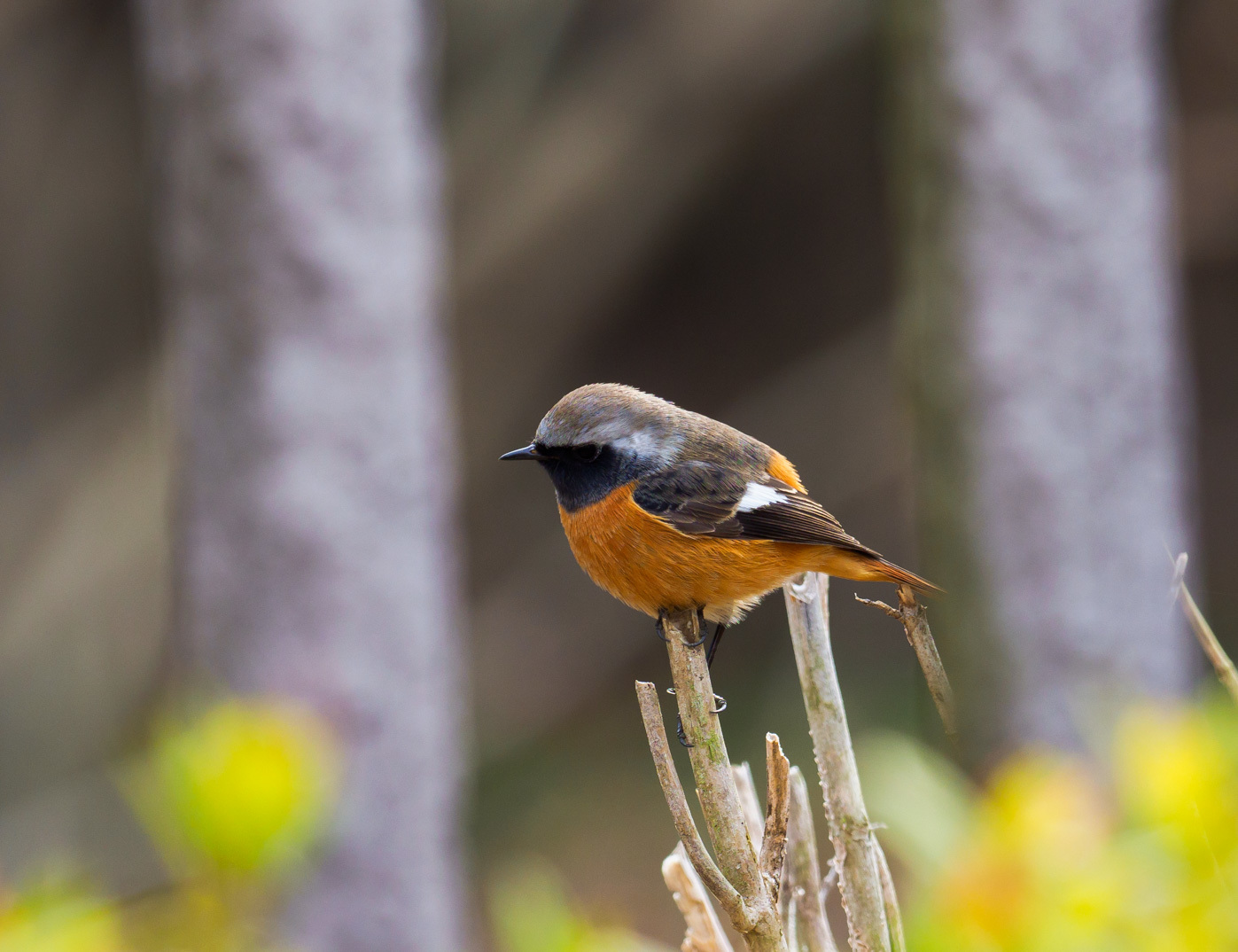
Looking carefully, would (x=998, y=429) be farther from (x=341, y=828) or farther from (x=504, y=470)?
(x=504, y=470)

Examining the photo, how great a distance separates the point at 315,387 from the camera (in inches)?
137

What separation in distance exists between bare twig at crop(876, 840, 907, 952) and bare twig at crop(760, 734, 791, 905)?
0.38ft

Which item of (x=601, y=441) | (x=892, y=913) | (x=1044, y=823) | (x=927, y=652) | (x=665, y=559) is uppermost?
(x=601, y=441)

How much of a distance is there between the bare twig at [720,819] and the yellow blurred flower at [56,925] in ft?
1.60

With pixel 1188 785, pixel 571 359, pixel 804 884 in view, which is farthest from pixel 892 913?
pixel 571 359

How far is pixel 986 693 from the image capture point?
3920 millimetres

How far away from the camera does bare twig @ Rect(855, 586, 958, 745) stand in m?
0.84

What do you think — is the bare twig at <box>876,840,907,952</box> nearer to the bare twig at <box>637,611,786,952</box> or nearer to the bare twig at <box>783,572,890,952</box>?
the bare twig at <box>783,572,890,952</box>

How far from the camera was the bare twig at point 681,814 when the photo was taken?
0.91 meters

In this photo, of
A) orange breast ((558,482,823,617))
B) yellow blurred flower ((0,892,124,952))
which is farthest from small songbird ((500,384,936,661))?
yellow blurred flower ((0,892,124,952))

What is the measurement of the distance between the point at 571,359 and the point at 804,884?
214 inches

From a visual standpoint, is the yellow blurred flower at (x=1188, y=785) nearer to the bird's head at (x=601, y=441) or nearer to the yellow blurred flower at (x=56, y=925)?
the bird's head at (x=601, y=441)

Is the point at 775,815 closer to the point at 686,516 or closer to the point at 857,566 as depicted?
the point at 857,566

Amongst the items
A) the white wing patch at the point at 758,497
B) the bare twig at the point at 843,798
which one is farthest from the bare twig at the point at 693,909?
the white wing patch at the point at 758,497
